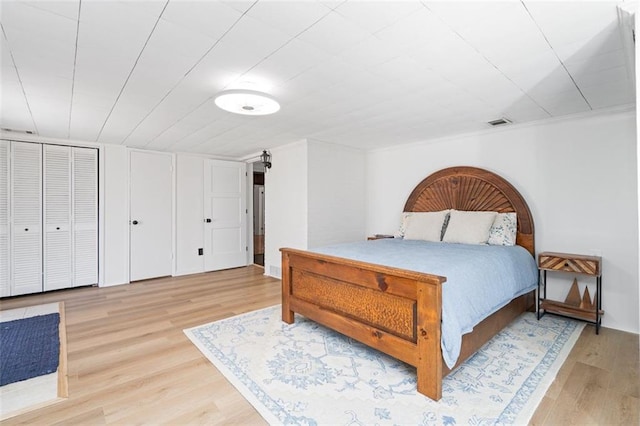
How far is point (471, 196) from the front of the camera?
385cm

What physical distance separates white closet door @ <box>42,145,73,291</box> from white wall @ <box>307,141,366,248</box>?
3435 millimetres

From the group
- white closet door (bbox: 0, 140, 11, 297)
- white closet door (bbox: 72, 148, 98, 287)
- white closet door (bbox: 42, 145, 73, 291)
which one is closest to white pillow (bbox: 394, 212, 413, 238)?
white closet door (bbox: 72, 148, 98, 287)

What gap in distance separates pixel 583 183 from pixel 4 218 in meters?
6.75

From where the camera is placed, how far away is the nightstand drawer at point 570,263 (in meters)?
2.77

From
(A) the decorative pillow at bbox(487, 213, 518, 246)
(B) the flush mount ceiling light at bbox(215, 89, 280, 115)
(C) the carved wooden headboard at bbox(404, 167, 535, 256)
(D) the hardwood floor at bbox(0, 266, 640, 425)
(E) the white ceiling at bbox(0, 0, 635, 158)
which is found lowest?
(D) the hardwood floor at bbox(0, 266, 640, 425)

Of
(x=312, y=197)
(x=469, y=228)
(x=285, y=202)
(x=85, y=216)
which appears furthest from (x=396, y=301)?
(x=85, y=216)

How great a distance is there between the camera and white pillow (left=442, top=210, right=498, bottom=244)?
3.37 metres

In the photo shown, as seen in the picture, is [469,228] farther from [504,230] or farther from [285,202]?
[285,202]

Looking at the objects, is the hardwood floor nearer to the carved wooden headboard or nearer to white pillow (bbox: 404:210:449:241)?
the carved wooden headboard

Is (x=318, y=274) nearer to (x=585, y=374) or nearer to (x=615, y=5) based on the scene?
(x=585, y=374)

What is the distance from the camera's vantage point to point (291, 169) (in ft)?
15.1

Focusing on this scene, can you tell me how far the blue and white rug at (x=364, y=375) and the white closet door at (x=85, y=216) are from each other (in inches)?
108

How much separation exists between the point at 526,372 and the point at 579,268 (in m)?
1.35

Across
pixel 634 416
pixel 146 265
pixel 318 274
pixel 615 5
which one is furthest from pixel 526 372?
pixel 146 265
